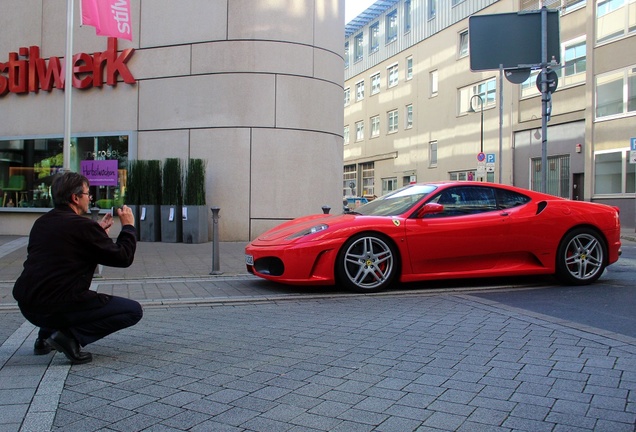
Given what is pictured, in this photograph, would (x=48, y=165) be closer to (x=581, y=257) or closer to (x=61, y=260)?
(x=61, y=260)

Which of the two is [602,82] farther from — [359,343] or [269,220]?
[359,343]

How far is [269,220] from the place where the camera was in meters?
14.8

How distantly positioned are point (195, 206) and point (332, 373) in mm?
10753

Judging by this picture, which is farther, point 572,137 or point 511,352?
point 572,137

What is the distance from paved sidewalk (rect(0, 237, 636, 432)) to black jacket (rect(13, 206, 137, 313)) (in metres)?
0.47

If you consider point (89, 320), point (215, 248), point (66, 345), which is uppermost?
point (215, 248)

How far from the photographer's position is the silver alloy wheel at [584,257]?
7426 millimetres

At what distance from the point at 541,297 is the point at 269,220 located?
8.95 meters

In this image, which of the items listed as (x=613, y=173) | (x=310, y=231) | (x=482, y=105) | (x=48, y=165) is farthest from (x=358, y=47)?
(x=310, y=231)

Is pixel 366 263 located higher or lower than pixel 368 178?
lower

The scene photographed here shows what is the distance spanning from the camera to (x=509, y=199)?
24.8 feet

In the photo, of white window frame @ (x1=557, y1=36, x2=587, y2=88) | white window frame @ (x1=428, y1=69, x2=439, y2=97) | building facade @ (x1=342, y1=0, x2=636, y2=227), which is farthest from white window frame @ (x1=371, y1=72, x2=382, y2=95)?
white window frame @ (x1=557, y1=36, x2=587, y2=88)

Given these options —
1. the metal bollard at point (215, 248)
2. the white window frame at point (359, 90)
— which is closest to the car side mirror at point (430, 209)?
the metal bollard at point (215, 248)

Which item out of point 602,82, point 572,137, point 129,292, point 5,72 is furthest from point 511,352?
point 572,137
